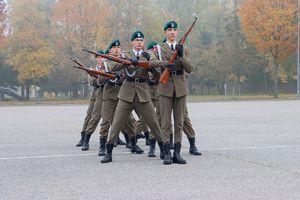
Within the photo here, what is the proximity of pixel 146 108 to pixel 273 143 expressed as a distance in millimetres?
3396

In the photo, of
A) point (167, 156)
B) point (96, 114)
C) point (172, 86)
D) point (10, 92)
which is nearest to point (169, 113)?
point (172, 86)

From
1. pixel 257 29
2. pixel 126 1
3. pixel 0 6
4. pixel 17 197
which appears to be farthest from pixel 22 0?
pixel 17 197

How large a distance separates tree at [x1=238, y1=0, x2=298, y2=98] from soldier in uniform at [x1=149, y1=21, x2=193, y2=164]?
3357 centimetres

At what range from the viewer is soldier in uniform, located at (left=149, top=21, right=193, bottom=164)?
7297mm

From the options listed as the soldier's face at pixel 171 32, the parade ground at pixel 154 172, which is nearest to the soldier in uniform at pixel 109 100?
the parade ground at pixel 154 172

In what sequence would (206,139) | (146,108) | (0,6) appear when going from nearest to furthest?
(146,108)
(206,139)
(0,6)

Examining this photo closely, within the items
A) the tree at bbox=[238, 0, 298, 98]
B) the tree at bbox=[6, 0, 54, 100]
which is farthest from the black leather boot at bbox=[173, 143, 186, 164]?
the tree at bbox=[6, 0, 54, 100]

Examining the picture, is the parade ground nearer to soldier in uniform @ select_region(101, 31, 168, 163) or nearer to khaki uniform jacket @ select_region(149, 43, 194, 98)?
soldier in uniform @ select_region(101, 31, 168, 163)

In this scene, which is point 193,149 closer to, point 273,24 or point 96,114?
point 96,114

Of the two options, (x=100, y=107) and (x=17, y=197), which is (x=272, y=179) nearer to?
(x=17, y=197)

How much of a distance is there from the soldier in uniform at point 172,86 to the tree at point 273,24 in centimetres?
3357

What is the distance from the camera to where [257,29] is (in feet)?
135

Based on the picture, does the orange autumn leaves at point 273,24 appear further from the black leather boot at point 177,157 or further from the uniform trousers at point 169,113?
the black leather boot at point 177,157

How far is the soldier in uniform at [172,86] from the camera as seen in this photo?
7297 millimetres
